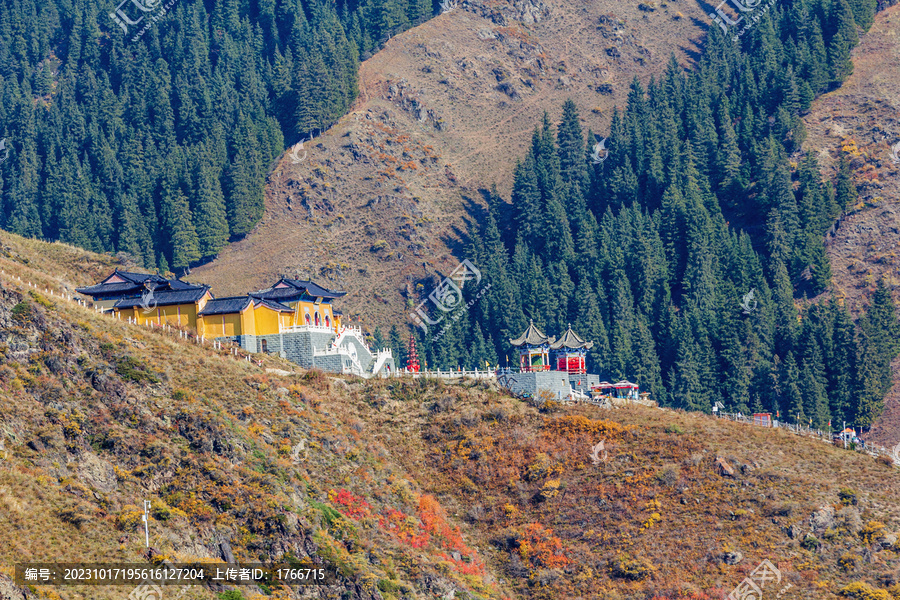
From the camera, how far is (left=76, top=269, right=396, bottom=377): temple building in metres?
82.9

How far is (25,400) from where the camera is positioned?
55.8 m

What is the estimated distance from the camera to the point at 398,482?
68688mm

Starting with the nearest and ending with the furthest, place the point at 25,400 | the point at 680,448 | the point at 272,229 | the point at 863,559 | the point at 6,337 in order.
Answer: the point at 25,400
the point at 6,337
the point at 863,559
the point at 680,448
the point at 272,229

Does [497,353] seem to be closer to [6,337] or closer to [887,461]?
[887,461]

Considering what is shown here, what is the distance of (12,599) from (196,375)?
2854cm

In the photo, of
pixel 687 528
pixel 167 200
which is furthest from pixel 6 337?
pixel 167 200
